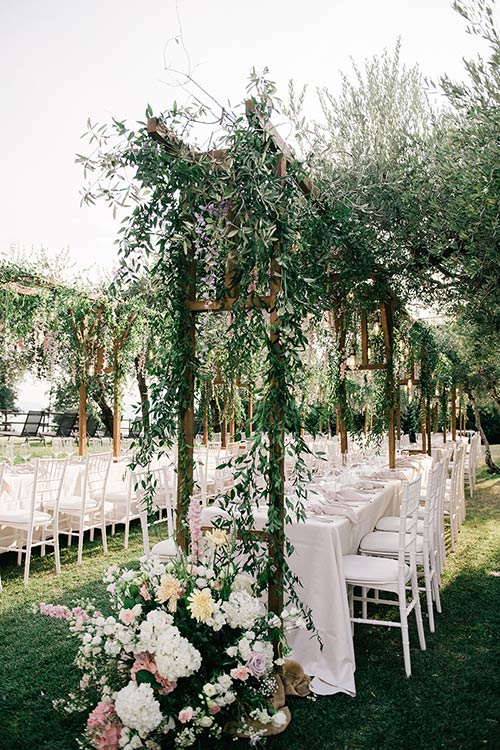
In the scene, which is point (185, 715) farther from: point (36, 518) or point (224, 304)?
point (36, 518)

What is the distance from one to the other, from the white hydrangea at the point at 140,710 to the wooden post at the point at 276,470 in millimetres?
999

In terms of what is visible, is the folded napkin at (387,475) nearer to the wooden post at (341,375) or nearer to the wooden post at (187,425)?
the wooden post at (341,375)

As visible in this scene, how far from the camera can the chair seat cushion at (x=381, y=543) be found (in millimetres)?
4344

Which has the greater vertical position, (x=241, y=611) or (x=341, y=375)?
(x=341, y=375)

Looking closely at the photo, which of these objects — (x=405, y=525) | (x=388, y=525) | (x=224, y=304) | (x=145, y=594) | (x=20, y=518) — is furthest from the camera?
(x=20, y=518)

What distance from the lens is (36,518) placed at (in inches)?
226

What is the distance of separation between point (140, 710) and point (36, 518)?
12.3 feet

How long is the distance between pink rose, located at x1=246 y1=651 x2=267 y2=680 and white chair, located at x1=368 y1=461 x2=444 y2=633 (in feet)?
6.24

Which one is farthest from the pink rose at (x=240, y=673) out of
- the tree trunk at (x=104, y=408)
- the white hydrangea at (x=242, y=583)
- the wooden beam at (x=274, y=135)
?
the tree trunk at (x=104, y=408)

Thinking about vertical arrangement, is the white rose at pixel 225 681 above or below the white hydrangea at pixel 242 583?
below

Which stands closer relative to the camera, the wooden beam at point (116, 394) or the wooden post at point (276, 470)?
the wooden post at point (276, 470)

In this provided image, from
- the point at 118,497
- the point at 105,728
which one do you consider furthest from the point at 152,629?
the point at 118,497

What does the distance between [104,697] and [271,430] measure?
1498 millimetres

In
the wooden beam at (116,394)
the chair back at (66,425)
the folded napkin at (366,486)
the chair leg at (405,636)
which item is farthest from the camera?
the chair back at (66,425)
